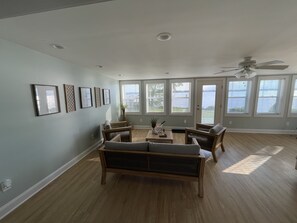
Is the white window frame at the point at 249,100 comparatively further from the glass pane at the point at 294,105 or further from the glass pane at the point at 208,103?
the glass pane at the point at 294,105

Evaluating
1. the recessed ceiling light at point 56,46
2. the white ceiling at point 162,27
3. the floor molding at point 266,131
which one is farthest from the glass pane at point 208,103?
the recessed ceiling light at point 56,46

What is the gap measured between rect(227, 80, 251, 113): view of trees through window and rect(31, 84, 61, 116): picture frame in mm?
5463

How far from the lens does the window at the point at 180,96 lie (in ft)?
17.9

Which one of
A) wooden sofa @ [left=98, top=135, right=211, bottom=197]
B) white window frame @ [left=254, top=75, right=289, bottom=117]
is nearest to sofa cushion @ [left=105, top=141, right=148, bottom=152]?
wooden sofa @ [left=98, top=135, right=211, bottom=197]

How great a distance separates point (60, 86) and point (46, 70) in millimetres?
377

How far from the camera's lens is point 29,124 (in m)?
2.04

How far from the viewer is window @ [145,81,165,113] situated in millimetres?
5684

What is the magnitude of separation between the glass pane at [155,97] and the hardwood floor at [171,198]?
3377 mm

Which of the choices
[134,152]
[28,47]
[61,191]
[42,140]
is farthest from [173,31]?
[61,191]

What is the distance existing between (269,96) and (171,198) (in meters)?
5.31

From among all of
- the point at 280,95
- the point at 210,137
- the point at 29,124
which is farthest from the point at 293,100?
the point at 29,124

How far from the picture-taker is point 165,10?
3.81 feet

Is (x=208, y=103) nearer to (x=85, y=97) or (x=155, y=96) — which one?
(x=155, y=96)

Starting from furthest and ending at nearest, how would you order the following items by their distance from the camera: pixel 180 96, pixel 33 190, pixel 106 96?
1. pixel 180 96
2. pixel 106 96
3. pixel 33 190
